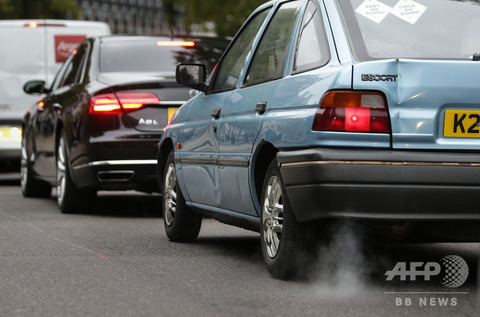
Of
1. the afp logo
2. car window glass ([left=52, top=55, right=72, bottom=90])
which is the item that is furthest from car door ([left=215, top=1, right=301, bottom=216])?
car window glass ([left=52, top=55, right=72, bottom=90])

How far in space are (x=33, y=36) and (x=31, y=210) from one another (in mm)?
6276

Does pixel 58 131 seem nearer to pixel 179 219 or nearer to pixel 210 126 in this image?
pixel 179 219

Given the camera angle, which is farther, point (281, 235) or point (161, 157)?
point (161, 157)

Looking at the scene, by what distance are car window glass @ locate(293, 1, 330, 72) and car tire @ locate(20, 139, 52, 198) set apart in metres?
7.48

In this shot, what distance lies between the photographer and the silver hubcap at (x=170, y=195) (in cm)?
844

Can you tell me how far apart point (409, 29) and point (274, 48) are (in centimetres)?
101

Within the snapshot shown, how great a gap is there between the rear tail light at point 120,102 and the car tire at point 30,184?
326 cm

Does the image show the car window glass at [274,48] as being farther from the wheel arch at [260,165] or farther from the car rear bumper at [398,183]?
the car rear bumper at [398,183]

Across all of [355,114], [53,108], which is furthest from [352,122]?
[53,108]

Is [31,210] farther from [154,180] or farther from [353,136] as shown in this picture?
[353,136]

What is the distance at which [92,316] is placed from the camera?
5.04m

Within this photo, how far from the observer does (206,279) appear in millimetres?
6258

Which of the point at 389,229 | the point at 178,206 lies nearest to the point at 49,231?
the point at 178,206

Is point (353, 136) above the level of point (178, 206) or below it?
above
